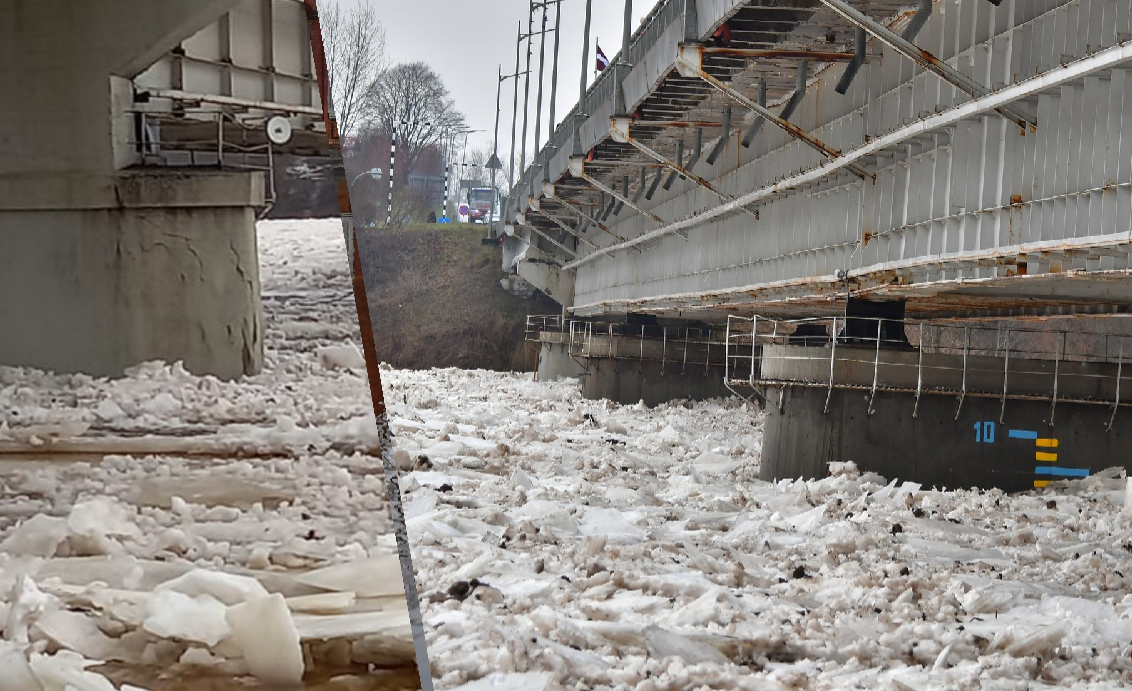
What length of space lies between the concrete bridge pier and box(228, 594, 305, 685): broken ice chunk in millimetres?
947

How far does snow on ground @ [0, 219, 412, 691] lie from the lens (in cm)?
297

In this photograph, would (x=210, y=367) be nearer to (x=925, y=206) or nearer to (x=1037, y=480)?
(x=925, y=206)

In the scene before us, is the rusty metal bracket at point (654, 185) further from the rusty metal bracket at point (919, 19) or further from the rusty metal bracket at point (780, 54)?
the rusty metal bracket at point (919, 19)

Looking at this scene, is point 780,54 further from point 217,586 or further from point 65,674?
point 65,674

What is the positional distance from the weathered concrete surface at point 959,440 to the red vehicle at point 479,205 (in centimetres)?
6480

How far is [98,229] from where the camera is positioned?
3818mm

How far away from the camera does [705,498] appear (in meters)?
14.2

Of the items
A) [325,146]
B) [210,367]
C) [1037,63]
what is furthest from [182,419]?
[1037,63]

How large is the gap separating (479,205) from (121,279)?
7999 centimetres

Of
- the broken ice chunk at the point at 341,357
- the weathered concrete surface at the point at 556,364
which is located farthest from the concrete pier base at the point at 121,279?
the weathered concrete surface at the point at 556,364

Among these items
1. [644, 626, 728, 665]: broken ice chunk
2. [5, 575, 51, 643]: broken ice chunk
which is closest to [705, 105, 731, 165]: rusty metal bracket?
[644, 626, 728, 665]: broken ice chunk

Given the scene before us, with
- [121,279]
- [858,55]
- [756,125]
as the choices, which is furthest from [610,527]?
[756,125]

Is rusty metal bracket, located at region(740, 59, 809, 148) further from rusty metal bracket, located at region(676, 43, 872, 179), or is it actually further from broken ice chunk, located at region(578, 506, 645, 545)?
broken ice chunk, located at region(578, 506, 645, 545)

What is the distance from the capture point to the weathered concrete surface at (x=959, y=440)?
16.3m
